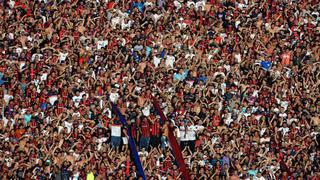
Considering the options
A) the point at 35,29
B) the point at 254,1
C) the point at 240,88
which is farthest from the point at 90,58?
the point at 254,1

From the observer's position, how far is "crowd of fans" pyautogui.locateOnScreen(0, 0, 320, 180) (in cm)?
3825

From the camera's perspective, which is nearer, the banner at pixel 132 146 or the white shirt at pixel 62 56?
the banner at pixel 132 146

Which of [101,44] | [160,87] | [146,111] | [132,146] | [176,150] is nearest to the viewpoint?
[132,146]

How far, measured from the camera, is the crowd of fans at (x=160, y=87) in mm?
38250

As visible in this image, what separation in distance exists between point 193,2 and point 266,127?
828 centimetres

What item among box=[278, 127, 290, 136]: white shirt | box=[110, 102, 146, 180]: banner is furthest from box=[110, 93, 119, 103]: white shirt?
box=[278, 127, 290, 136]: white shirt

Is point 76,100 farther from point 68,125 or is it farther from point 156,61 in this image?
point 156,61

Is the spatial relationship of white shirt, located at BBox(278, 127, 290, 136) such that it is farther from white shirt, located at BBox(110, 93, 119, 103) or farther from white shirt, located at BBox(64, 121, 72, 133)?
white shirt, located at BBox(64, 121, 72, 133)

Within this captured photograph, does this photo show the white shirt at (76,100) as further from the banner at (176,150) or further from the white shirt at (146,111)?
the banner at (176,150)

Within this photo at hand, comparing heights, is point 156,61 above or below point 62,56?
below

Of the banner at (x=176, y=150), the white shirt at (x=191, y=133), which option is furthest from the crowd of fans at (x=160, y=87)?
the banner at (x=176, y=150)

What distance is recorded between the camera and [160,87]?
136 feet

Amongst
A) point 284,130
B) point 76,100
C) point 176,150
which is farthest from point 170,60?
point 176,150

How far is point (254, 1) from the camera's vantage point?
47875mm
